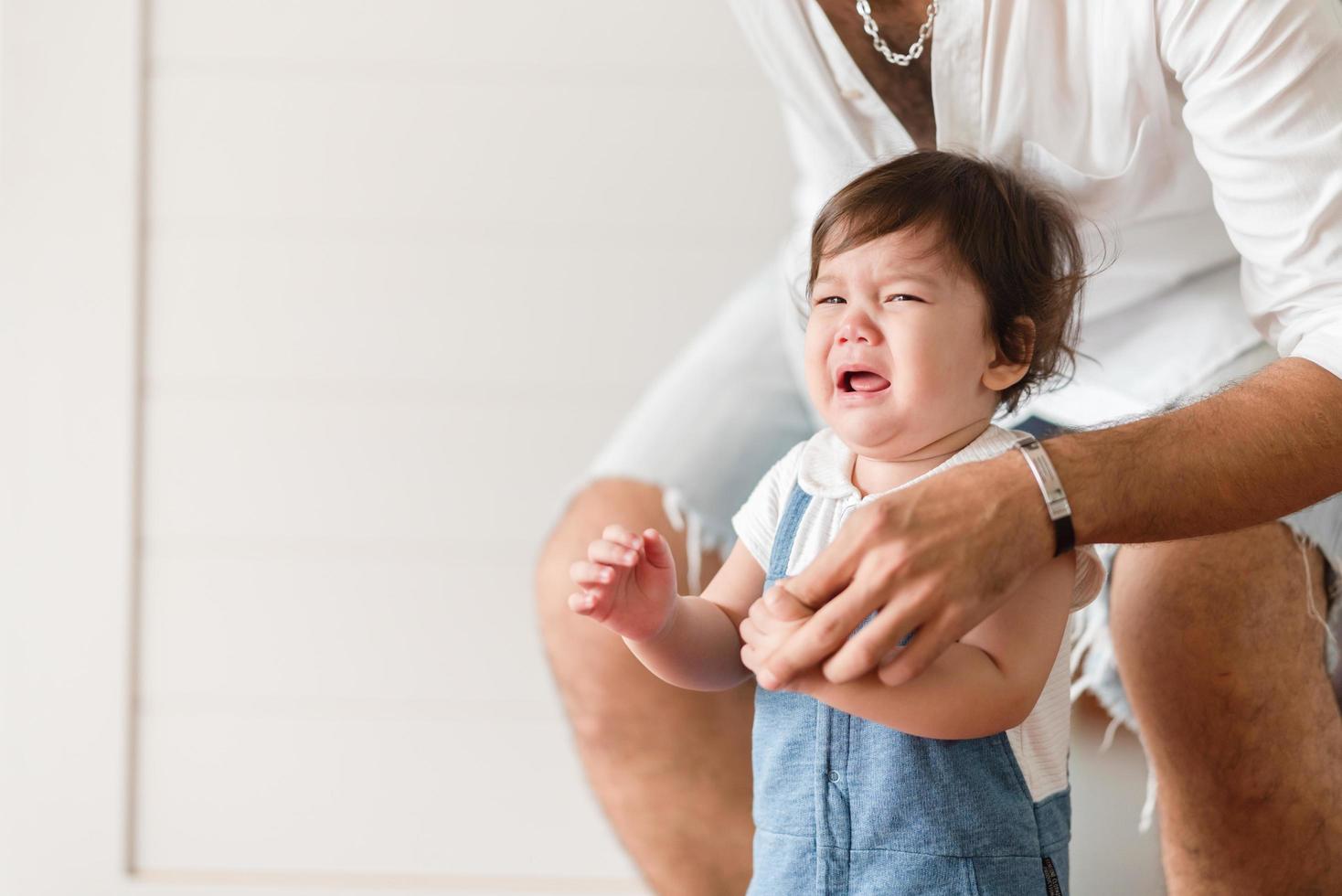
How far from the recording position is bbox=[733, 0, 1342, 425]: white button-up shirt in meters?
0.84

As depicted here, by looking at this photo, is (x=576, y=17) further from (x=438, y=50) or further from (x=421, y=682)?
(x=421, y=682)

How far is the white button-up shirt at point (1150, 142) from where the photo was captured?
838mm

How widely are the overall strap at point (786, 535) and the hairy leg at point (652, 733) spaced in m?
0.32

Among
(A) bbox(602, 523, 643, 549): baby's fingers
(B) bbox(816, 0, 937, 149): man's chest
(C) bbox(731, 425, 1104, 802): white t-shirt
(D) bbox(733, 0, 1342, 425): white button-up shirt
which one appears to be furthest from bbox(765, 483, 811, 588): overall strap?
(B) bbox(816, 0, 937, 149): man's chest

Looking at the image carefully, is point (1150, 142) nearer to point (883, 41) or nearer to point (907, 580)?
point (883, 41)

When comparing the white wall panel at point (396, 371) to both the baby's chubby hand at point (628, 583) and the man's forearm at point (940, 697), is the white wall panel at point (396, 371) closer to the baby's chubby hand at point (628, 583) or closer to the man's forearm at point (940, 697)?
the baby's chubby hand at point (628, 583)

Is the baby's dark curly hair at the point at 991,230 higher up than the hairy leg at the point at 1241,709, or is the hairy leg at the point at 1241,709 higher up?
the baby's dark curly hair at the point at 991,230

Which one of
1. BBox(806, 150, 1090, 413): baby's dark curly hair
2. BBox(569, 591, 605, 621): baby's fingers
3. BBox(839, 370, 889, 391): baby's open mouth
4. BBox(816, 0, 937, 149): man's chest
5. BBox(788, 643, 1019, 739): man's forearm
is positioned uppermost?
BBox(816, 0, 937, 149): man's chest

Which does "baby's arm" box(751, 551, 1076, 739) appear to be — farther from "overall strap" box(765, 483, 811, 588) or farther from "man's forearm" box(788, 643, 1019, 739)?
"overall strap" box(765, 483, 811, 588)

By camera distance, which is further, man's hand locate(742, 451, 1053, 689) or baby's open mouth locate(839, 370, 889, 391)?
baby's open mouth locate(839, 370, 889, 391)

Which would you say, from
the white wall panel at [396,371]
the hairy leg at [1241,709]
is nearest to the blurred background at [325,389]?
the white wall panel at [396,371]

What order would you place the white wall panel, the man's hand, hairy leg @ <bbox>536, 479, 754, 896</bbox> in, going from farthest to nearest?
the white wall panel → hairy leg @ <bbox>536, 479, 754, 896</bbox> → the man's hand

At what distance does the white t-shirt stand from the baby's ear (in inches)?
1.5

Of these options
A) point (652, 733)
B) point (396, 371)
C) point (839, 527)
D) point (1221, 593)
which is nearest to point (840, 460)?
point (839, 527)
